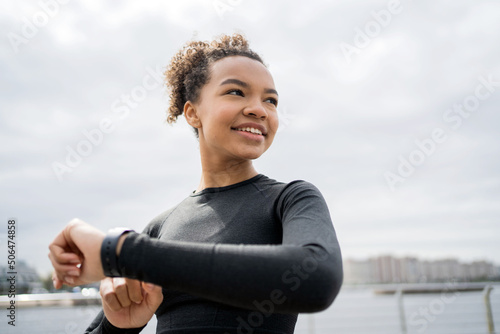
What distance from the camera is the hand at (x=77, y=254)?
72 cm

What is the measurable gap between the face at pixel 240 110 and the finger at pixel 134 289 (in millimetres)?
461

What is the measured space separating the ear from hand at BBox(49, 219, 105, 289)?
2.13ft

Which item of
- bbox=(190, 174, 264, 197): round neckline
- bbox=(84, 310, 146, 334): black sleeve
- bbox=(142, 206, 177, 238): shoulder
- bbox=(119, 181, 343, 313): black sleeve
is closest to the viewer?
bbox=(119, 181, 343, 313): black sleeve

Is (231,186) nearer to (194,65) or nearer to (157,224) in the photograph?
(157,224)

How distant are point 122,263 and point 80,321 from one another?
10.0ft

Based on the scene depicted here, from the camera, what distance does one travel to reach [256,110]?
3.81 ft

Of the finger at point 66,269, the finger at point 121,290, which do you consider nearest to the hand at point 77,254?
the finger at point 66,269

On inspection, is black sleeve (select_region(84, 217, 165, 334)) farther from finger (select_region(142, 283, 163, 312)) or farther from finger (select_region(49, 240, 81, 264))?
finger (select_region(49, 240, 81, 264))

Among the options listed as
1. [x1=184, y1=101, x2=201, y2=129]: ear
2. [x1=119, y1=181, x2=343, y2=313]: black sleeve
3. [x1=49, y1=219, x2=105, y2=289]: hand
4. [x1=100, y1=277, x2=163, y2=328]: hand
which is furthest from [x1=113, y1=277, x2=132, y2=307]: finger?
[x1=184, y1=101, x2=201, y2=129]: ear

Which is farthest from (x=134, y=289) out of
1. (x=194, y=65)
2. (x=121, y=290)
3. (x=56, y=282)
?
(x=194, y=65)

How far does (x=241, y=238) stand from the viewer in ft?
3.35

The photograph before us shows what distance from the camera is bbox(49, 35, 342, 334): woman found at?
0.67 metres

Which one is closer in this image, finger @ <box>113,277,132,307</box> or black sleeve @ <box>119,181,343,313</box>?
black sleeve @ <box>119,181,343,313</box>

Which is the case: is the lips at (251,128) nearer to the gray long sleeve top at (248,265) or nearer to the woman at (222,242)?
the woman at (222,242)
